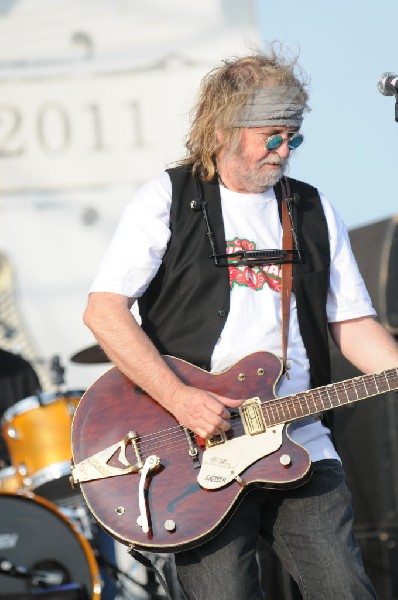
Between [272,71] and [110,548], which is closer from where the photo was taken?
[272,71]

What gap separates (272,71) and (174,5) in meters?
4.32

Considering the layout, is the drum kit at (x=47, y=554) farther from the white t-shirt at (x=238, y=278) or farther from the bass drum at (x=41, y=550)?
the white t-shirt at (x=238, y=278)

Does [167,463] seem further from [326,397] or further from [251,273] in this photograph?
[251,273]

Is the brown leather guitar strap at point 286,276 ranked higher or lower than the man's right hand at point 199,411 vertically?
higher

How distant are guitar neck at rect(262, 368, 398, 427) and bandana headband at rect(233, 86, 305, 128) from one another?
2.89 feet

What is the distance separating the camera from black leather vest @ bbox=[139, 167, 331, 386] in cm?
348

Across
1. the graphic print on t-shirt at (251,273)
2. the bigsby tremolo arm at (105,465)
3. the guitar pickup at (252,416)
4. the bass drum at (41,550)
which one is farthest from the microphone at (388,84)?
the bass drum at (41,550)

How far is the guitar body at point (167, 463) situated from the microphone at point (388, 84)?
893mm

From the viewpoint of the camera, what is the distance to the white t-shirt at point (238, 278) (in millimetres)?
3463

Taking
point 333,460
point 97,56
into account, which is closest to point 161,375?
point 333,460

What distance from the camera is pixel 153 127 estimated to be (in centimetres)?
773

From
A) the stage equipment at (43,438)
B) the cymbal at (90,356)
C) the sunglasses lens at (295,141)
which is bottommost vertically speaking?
the stage equipment at (43,438)

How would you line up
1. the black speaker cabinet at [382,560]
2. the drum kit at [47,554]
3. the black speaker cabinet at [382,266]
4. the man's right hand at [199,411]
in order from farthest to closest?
the black speaker cabinet at [382,560] → the black speaker cabinet at [382,266] → the drum kit at [47,554] → the man's right hand at [199,411]

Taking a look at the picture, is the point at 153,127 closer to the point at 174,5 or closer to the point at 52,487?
the point at 174,5
